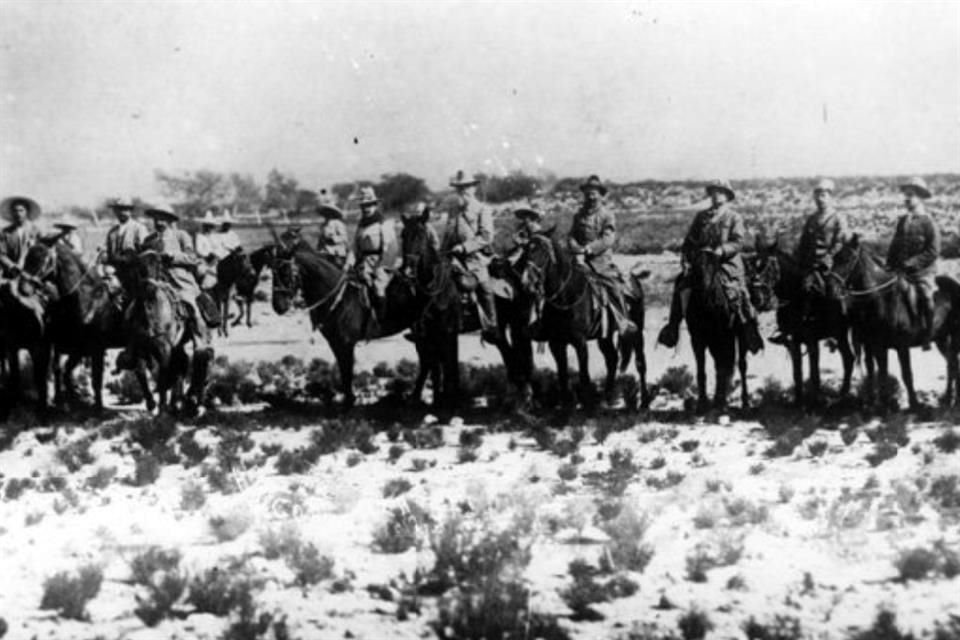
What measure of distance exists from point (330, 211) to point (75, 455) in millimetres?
4893

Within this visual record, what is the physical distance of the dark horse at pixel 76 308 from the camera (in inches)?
574

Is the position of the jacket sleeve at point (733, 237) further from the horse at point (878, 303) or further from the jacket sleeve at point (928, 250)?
the jacket sleeve at point (928, 250)

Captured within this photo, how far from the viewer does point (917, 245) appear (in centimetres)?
1404

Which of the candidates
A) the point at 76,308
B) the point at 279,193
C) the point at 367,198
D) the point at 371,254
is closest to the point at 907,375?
the point at 371,254

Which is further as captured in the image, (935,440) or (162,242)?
(162,242)

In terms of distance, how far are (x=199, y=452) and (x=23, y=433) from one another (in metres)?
3.19

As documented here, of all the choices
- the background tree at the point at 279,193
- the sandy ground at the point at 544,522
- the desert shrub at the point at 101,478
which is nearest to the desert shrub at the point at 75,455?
the sandy ground at the point at 544,522

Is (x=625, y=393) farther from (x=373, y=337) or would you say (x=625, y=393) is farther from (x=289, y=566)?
(x=289, y=566)

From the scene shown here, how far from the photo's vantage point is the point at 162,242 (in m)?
14.2

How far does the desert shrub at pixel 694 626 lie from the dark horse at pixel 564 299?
685cm

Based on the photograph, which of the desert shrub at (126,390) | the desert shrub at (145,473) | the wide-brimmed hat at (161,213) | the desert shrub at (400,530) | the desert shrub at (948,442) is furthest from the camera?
the desert shrub at (126,390)

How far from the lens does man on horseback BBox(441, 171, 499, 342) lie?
14.6 meters

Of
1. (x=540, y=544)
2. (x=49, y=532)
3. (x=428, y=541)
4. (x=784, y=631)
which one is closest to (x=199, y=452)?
(x=49, y=532)

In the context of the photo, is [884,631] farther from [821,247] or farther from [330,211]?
[330,211]
